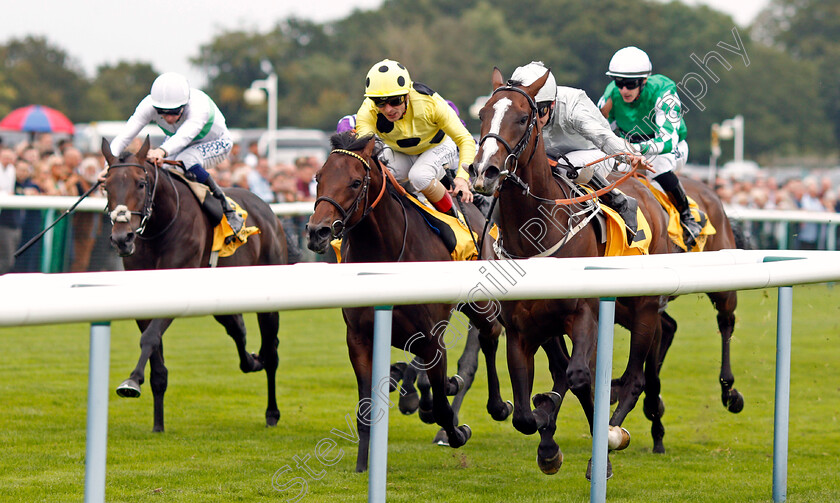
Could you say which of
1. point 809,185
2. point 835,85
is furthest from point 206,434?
point 835,85

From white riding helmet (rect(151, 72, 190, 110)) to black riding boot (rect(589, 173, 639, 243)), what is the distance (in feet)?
9.42

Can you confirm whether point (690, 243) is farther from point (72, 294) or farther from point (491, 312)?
point (72, 294)

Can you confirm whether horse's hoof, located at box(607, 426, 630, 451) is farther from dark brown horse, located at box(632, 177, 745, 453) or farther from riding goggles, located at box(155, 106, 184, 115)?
Answer: riding goggles, located at box(155, 106, 184, 115)

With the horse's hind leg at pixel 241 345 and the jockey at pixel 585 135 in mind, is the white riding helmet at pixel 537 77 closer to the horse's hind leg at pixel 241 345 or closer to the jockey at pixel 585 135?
the jockey at pixel 585 135

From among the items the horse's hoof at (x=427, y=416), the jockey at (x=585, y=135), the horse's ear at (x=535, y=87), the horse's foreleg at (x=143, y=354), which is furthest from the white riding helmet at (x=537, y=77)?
the horse's foreleg at (x=143, y=354)

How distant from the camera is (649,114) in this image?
272 inches

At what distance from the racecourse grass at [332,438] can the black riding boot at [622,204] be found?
0.77 meters

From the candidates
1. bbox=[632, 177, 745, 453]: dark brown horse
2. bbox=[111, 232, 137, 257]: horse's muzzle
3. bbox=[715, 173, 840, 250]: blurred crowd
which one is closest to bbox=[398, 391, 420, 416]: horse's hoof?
bbox=[632, 177, 745, 453]: dark brown horse

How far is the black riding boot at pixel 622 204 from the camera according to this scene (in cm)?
569

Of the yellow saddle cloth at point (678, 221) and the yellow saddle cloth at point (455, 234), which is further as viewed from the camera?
the yellow saddle cloth at point (678, 221)

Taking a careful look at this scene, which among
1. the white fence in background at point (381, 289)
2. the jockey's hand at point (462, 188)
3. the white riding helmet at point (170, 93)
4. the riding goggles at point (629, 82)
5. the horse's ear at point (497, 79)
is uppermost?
the riding goggles at point (629, 82)

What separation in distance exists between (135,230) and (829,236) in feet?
38.4

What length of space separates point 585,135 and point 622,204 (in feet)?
1.39

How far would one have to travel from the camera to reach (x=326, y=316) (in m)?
13.0
